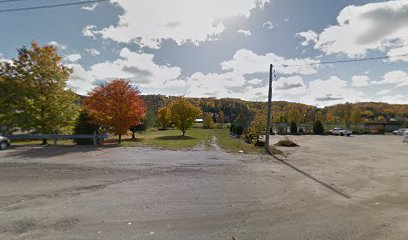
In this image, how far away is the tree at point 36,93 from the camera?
20.5m

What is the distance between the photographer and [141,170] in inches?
412

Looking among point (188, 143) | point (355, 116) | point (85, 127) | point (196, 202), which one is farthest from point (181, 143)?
point (355, 116)

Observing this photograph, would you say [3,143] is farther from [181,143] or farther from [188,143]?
[188,143]

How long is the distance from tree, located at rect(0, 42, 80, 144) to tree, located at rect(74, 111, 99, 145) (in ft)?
4.71

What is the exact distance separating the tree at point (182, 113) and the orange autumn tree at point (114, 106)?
1788 centimetres

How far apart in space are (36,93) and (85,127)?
5.07 meters

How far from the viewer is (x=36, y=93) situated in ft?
68.9

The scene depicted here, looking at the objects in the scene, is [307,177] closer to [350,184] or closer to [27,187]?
[350,184]

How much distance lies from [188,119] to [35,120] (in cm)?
2330

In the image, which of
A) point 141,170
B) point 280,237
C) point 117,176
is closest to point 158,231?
point 280,237

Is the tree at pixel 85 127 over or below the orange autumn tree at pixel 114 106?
below

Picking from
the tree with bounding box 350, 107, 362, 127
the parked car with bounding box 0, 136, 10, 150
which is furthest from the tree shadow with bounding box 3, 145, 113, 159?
the tree with bounding box 350, 107, 362, 127

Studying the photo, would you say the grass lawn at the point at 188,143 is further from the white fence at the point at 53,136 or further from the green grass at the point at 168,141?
the white fence at the point at 53,136

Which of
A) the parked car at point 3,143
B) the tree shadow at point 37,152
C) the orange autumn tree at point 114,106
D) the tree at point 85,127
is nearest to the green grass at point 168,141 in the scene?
the orange autumn tree at point 114,106
